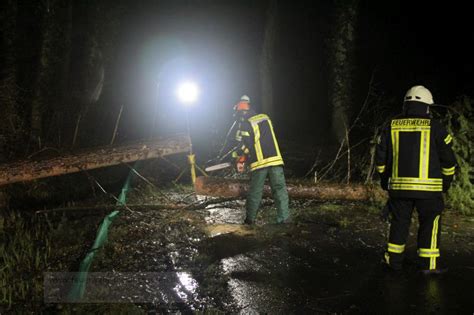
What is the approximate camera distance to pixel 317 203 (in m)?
6.56

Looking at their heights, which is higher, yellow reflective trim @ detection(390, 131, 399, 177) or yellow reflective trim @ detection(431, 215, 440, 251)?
yellow reflective trim @ detection(390, 131, 399, 177)

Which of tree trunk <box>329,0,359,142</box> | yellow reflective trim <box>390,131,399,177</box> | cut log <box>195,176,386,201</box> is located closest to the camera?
yellow reflective trim <box>390,131,399,177</box>

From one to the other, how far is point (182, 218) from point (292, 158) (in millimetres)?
4936

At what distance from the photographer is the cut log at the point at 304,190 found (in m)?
6.13

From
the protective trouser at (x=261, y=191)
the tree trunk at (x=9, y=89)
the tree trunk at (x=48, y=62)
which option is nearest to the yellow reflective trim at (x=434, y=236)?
the protective trouser at (x=261, y=191)

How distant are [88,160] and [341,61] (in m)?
6.83

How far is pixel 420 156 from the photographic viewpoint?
12.5 ft

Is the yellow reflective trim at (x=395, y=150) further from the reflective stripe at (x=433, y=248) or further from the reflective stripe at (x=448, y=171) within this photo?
the reflective stripe at (x=433, y=248)

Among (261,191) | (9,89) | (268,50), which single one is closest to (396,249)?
(261,191)

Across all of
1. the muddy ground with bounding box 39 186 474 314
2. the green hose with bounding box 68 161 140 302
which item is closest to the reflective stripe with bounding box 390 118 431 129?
the muddy ground with bounding box 39 186 474 314

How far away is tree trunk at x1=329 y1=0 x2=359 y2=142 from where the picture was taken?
966 centimetres

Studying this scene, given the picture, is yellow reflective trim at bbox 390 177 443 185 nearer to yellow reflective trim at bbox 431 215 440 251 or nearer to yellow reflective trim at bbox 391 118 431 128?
yellow reflective trim at bbox 431 215 440 251

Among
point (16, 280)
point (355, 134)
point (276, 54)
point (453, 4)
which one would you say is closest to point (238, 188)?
point (16, 280)

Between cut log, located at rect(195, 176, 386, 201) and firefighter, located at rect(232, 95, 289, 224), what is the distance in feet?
2.98
